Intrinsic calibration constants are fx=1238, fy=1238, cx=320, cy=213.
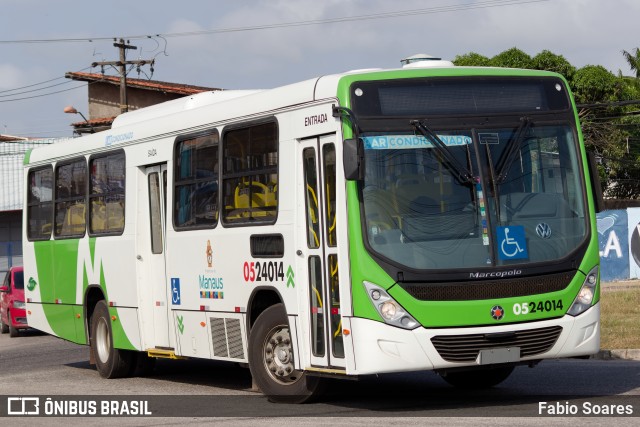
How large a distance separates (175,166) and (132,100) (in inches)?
1810

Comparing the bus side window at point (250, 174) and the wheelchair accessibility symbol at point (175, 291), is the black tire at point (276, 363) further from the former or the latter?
the wheelchair accessibility symbol at point (175, 291)

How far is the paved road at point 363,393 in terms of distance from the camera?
36.6ft

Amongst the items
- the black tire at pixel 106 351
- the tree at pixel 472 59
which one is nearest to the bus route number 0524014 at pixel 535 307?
the black tire at pixel 106 351

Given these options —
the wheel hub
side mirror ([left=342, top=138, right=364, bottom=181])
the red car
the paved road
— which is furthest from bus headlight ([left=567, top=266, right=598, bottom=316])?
the red car

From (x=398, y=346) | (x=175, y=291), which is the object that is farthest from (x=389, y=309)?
(x=175, y=291)

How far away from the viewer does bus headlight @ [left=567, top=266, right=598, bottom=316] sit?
1143 centimetres

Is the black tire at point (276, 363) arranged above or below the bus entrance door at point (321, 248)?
below

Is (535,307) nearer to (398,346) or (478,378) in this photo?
(398,346)

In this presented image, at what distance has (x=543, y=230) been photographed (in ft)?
37.4

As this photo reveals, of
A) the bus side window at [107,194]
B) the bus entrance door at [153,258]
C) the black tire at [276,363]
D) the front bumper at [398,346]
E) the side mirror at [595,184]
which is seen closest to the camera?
the front bumper at [398,346]

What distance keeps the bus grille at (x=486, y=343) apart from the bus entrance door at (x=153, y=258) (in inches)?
204

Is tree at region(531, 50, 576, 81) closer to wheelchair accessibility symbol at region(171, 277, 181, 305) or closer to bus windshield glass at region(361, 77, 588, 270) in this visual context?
wheelchair accessibility symbol at region(171, 277, 181, 305)

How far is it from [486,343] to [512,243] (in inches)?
37.0

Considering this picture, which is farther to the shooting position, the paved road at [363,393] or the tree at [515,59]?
the tree at [515,59]
